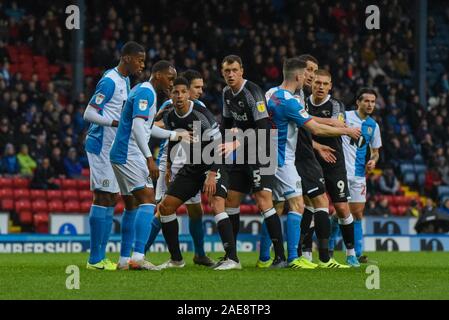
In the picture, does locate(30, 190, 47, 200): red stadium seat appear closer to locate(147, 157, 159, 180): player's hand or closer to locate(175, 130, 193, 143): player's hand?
locate(175, 130, 193, 143): player's hand

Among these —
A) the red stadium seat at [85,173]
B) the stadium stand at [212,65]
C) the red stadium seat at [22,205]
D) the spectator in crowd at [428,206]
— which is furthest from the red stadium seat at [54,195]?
the spectator in crowd at [428,206]

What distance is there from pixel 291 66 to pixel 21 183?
36.7ft

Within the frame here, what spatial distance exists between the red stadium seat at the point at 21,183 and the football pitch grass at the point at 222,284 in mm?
9738

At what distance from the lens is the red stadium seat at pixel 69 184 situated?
22.5 metres

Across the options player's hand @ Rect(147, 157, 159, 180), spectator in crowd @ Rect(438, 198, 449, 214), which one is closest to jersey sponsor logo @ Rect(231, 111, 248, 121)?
player's hand @ Rect(147, 157, 159, 180)

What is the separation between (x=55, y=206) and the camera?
21.9m

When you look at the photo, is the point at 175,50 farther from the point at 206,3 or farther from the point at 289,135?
the point at 289,135

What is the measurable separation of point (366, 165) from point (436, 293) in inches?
252

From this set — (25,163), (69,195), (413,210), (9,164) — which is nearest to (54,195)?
(69,195)

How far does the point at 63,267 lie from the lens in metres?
12.6

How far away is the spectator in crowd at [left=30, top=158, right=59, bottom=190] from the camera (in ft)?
72.5

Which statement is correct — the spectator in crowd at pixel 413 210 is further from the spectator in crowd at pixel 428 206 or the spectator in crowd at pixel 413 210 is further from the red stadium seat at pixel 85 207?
the red stadium seat at pixel 85 207
